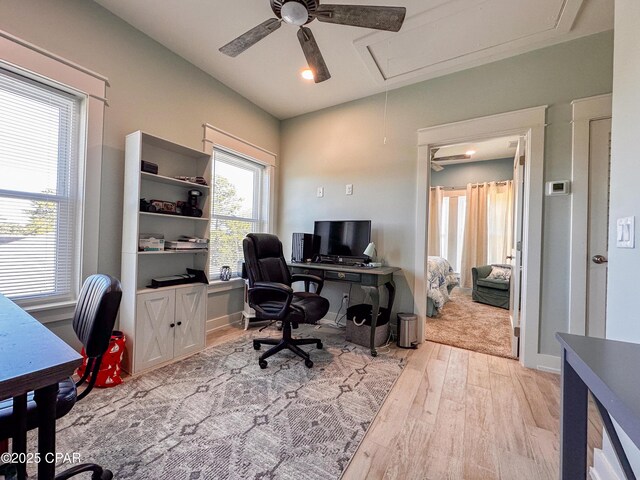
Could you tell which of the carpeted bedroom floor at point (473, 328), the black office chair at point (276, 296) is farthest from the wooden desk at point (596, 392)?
the carpeted bedroom floor at point (473, 328)

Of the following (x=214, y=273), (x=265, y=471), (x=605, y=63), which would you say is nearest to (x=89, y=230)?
(x=214, y=273)

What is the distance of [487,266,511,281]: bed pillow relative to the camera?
13.7ft

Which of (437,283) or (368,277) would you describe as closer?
(368,277)

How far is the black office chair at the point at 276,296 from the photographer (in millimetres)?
2096

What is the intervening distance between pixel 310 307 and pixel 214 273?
143 centimetres

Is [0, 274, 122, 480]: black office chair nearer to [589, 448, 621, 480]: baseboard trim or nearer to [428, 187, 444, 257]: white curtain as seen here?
[589, 448, 621, 480]: baseboard trim

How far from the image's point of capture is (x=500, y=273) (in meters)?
4.26

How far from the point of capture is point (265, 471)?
1.20 meters

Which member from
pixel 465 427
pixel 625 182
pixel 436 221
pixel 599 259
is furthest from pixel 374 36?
pixel 436 221

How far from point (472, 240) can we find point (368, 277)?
158 inches

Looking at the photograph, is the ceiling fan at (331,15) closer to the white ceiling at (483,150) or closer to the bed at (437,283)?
the bed at (437,283)

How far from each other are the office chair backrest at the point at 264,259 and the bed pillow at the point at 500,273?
3.54 meters

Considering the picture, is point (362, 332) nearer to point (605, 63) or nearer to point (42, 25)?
point (605, 63)

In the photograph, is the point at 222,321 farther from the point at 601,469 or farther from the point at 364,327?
the point at 601,469
